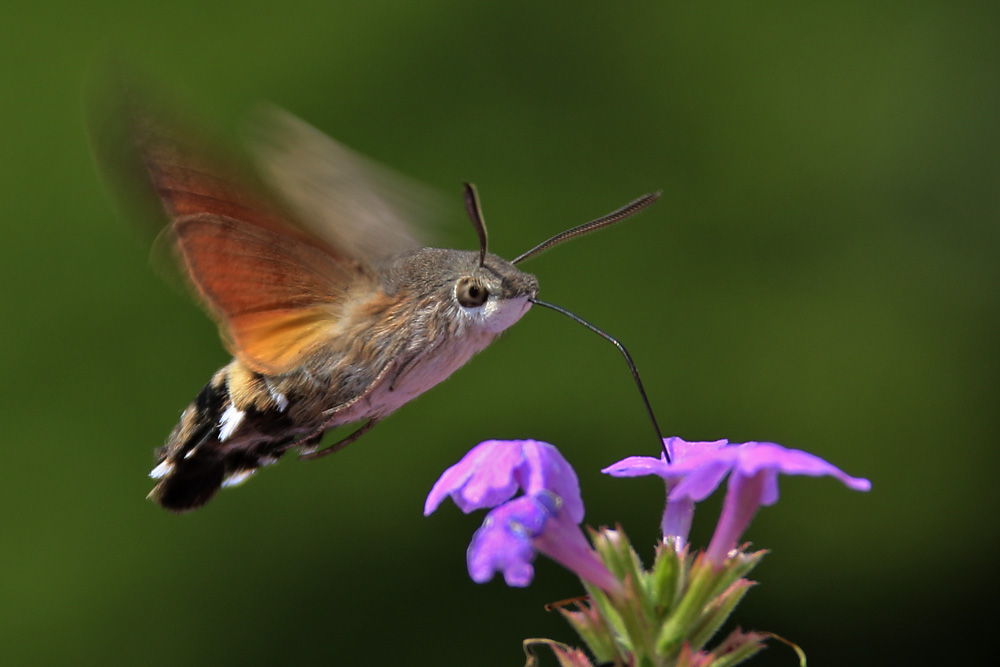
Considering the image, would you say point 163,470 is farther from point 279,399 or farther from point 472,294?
point 472,294

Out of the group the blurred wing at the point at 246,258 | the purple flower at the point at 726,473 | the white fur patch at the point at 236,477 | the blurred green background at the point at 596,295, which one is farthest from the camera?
the blurred green background at the point at 596,295

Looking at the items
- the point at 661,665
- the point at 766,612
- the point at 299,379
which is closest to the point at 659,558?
the point at 661,665

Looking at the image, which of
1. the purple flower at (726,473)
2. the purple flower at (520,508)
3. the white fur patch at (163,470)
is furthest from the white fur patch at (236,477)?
the purple flower at (726,473)

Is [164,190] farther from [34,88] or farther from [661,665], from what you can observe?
[34,88]

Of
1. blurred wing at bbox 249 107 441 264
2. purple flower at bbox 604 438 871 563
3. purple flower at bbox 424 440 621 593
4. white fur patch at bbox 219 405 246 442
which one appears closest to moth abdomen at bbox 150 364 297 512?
white fur patch at bbox 219 405 246 442

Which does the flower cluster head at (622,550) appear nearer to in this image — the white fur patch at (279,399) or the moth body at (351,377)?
the moth body at (351,377)
